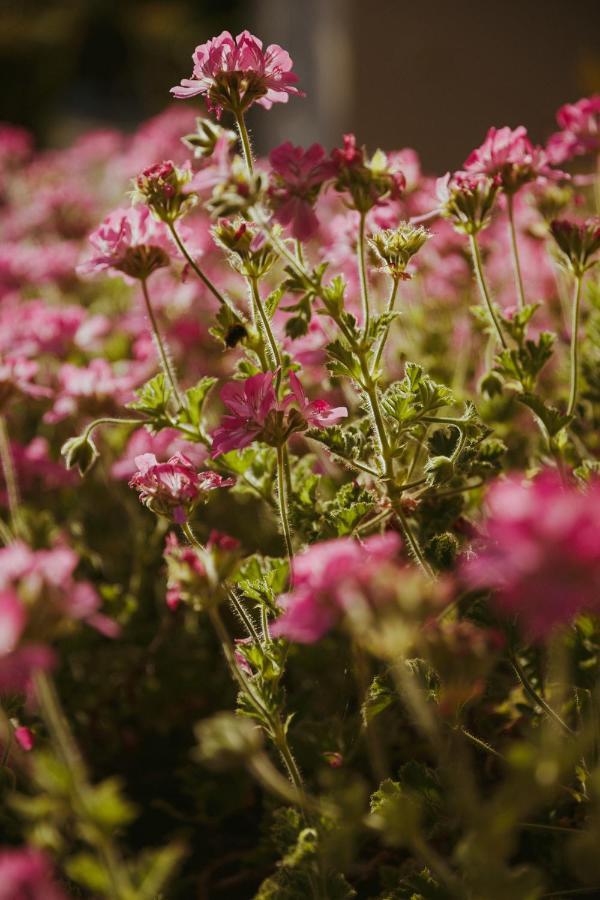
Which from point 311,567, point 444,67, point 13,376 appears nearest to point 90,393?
point 13,376

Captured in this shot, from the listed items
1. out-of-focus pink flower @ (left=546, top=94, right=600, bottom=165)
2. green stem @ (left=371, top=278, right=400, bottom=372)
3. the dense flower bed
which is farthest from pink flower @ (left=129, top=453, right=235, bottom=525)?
out-of-focus pink flower @ (left=546, top=94, right=600, bottom=165)

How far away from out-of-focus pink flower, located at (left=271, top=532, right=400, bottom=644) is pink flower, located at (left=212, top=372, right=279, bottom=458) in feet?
0.88

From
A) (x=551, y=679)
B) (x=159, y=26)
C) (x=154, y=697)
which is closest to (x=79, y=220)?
(x=154, y=697)

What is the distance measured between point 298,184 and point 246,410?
0.87 ft

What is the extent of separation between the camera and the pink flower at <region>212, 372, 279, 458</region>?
92cm

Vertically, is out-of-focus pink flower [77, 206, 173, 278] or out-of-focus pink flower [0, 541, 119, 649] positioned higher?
out-of-focus pink flower [77, 206, 173, 278]

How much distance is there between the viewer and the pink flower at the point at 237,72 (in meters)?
0.99

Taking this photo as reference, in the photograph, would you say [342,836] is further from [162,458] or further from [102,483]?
[102,483]

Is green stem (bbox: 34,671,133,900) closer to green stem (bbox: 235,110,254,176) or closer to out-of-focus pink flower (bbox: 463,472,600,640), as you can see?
out-of-focus pink flower (bbox: 463,472,600,640)

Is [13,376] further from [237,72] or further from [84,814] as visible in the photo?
[84,814]

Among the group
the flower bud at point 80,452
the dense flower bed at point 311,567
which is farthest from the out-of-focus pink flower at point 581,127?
the flower bud at point 80,452

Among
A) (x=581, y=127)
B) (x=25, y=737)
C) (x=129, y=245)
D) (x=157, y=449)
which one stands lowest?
(x=25, y=737)

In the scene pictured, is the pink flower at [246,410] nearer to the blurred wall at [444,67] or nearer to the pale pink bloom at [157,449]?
the pale pink bloom at [157,449]

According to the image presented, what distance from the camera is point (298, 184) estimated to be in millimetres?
942
